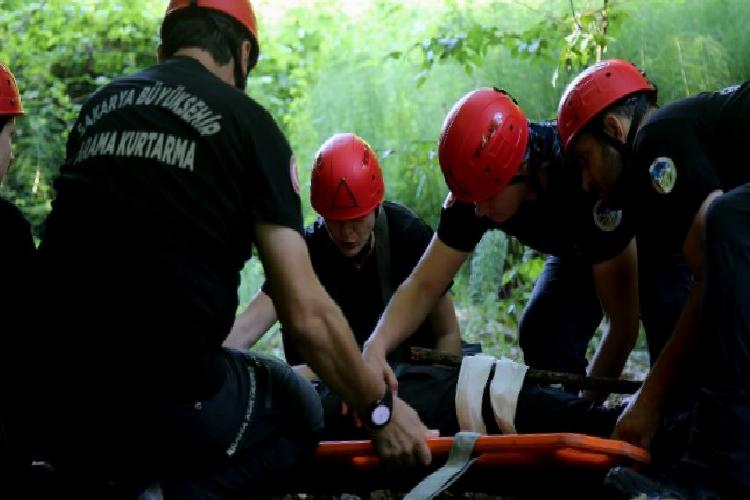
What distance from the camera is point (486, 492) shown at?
2.84 meters

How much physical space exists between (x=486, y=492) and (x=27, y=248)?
1.68 meters

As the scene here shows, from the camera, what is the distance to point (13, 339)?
2.61 meters

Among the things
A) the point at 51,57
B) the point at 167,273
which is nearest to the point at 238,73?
the point at 167,273

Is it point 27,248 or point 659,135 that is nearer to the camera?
point 659,135

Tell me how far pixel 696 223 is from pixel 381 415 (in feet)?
3.51

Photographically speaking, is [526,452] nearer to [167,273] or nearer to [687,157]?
[687,157]

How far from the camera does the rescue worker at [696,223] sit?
88.1 inches

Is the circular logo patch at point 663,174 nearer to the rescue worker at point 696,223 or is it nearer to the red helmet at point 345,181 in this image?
the rescue worker at point 696,223

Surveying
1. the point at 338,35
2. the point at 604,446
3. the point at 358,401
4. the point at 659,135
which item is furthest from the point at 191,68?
the point at 338,35

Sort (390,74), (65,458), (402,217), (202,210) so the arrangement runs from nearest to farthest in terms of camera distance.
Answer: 1. (202,210)
2. (65,458)
3. (402,217)
4. (390,74)

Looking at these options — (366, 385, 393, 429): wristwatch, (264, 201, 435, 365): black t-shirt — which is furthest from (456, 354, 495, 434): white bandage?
(264, 201, 435, 365): black t-shirt

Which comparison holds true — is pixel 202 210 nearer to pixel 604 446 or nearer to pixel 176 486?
pixel 176 486

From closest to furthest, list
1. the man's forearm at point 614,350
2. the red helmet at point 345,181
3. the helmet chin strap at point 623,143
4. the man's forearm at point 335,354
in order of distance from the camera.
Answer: the man's forearm at point 335,354 < the helmet chin strap at point 623,143 < the man's forearm at point 614,350 < the red helmet at point 345,181

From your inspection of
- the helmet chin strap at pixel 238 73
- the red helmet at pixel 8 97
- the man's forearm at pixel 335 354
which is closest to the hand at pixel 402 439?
the man's forearm at pixel 335 354
